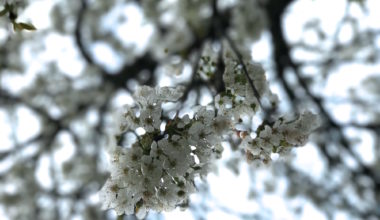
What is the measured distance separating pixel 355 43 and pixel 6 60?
14.2ft

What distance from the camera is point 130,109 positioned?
192cm

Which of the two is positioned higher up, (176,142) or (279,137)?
(176,142)

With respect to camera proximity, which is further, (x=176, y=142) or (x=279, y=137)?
(x=279, y=137)

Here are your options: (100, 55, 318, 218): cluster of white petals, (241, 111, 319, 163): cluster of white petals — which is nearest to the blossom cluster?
(100, 55, 318, 218): cluster of white petals

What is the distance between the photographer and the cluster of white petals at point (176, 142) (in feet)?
5.46

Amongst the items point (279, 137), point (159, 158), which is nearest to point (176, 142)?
point (159, 158)

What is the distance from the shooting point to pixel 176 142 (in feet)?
5.57

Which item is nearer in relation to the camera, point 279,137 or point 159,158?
point 159,158

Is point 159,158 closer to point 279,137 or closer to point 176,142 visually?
point 176,142

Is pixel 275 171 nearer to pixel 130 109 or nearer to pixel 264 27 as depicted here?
pixel 264 27

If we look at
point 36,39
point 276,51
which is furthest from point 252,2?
point 36,39

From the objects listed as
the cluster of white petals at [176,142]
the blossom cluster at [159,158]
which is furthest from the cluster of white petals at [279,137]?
the blossom cluster at [159,158]

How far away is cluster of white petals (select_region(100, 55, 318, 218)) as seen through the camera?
166cm

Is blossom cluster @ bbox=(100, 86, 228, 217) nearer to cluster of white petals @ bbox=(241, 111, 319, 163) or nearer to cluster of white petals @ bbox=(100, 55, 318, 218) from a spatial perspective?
cluster of white petals @ bbox=(100, 55, 318, 218)
